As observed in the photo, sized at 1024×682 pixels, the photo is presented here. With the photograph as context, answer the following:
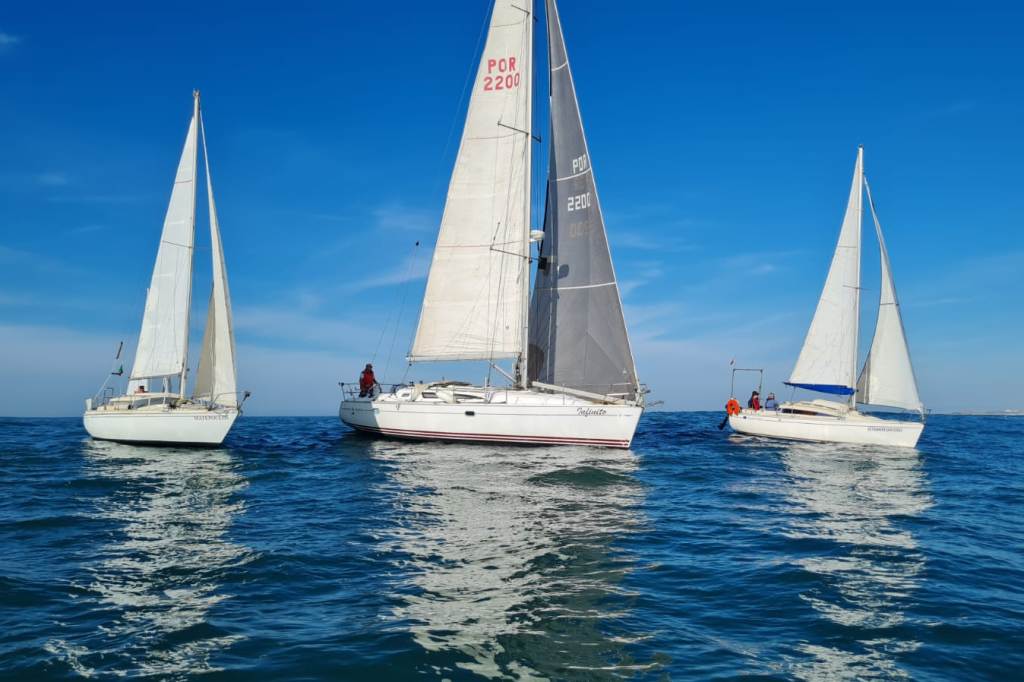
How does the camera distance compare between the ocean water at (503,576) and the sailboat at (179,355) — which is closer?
the ocean water at (503,576)

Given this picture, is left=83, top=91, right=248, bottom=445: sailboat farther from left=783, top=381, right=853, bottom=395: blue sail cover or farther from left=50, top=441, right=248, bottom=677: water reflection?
left=783, top=381, right=853, bottom=395: blue sail cover

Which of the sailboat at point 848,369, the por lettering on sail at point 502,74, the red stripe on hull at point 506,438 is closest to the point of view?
the red stripe on hull at point 506,438

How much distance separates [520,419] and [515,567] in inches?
598

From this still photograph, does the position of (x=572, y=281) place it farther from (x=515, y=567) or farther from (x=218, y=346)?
(x=515, y=567)

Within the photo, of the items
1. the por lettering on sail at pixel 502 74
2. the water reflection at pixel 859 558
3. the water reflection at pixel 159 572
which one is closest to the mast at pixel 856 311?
the water reflection at pixel 859 558

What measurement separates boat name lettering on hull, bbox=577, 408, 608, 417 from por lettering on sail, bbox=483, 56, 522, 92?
48.2ft

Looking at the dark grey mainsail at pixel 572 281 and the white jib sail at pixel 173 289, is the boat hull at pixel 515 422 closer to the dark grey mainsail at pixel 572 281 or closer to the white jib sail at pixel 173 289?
the dark grey mainsail at pixel 572 281

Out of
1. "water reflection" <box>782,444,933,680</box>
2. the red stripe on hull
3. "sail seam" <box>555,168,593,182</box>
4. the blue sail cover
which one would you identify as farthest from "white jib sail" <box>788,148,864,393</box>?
"sail seam" <box>555,168,593,182</box>

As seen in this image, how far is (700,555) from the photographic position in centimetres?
1070

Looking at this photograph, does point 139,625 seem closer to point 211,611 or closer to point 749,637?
point 211,611

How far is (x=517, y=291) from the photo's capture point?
27.8m

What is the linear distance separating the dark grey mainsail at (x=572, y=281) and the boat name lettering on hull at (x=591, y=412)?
4.97 feet

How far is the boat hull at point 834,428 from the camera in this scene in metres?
30.0

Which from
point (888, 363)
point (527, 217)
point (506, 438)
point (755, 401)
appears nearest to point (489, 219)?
point (527, 217)
